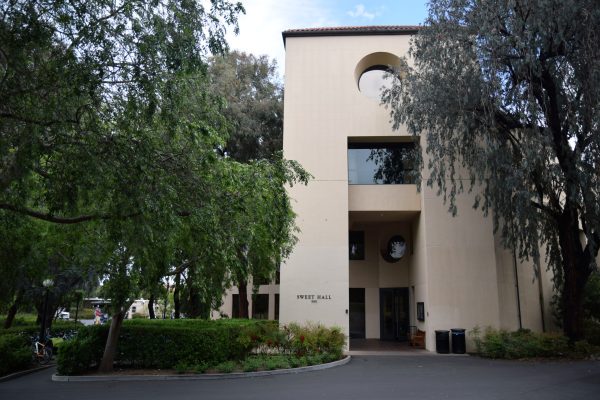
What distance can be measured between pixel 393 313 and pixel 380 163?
7.75 metres

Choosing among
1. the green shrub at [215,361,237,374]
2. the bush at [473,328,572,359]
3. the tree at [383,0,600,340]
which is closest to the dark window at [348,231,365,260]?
the tree at [383,0,600,340]

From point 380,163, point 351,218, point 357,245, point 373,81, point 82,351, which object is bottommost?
point 82,351

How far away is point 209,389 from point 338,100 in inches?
536

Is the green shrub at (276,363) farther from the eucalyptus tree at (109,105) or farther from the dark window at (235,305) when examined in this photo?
the dark window at (235,305)

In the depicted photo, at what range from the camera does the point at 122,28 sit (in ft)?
22.8

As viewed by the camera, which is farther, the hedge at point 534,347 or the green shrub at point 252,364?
the hedge at point 534,347

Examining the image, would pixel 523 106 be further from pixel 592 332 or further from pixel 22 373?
pixel 22 373

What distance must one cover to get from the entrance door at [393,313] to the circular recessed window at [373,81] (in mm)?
9691

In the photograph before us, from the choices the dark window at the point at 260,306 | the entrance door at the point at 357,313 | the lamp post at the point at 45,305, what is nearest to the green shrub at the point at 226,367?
the lamp post at the point at 45,305

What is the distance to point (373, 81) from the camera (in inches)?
878

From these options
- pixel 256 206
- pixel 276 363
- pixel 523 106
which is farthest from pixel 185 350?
pixel 523 106

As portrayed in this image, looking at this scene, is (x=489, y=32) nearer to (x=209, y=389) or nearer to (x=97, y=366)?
(x=209, y=389)

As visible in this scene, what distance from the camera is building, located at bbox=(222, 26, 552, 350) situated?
62.3 ft

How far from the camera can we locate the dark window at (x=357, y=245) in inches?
991
